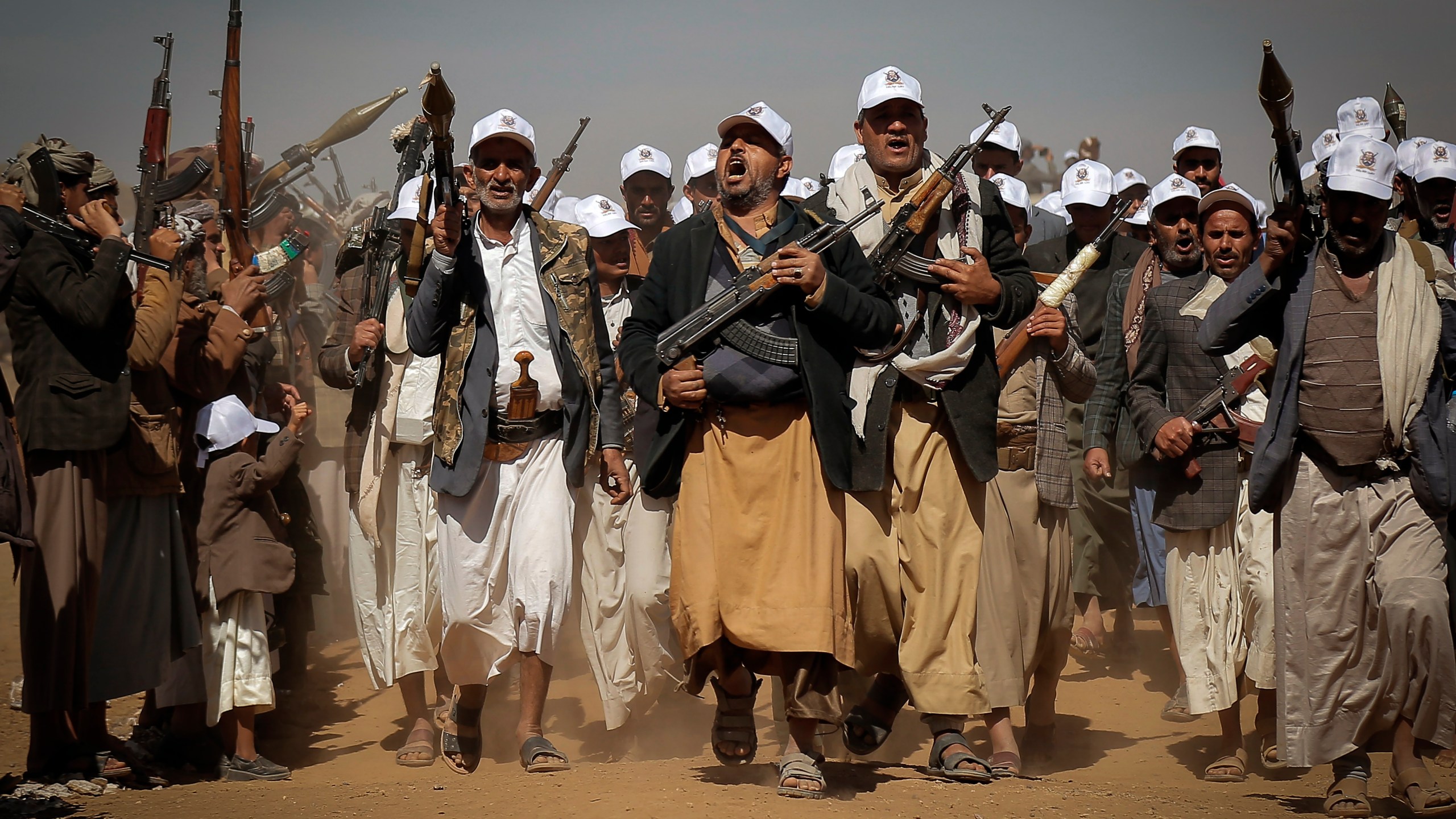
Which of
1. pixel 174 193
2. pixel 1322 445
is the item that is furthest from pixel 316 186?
pixel 1322 445

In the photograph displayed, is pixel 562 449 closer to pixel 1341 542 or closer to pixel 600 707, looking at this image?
pixel 600 707

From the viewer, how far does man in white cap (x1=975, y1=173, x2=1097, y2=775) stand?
6.59 meters

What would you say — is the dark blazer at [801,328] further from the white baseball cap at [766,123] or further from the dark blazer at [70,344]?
the dark blazer at [70,344]

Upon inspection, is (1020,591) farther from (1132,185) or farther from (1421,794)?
(1132,185)

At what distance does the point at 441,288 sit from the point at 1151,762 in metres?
4.16

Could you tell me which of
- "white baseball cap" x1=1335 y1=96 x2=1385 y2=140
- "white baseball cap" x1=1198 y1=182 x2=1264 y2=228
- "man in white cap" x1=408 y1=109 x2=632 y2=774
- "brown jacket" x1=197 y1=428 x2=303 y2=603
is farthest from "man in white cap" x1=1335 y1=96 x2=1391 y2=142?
"brown jacket" x1=197 y1=428 x2=303 y2=603

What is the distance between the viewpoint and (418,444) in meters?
7.63

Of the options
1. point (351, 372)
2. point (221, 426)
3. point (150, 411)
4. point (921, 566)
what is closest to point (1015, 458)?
point (921, 566)

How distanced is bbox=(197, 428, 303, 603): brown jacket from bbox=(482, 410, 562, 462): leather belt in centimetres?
117

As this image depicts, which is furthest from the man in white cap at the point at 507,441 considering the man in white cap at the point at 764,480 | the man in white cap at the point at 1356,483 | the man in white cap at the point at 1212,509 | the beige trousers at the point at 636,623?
the man in white cap at the point at 1356,483

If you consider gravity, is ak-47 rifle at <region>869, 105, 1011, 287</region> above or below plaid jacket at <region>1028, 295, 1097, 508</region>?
above

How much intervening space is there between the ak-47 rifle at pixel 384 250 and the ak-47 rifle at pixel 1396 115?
264 inches

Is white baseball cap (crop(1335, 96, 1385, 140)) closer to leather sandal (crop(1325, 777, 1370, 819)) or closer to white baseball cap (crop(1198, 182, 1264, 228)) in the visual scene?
white baseball cap (crop(1198, 182, 1264, 228))

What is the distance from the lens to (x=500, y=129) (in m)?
6.95
